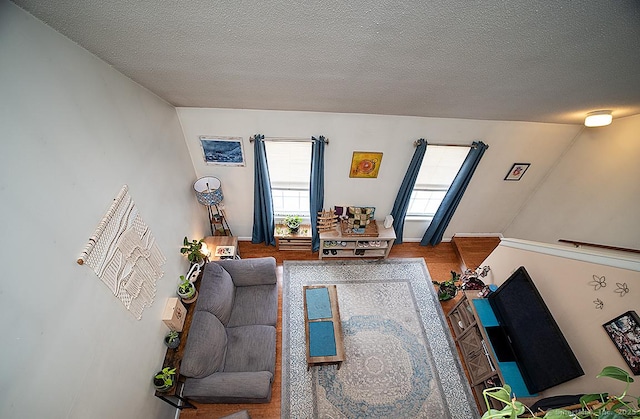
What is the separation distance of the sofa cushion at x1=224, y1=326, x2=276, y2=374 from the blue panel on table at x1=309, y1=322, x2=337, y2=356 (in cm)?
43

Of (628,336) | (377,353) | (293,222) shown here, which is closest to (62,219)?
(293,222)

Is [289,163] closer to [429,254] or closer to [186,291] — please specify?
[186,291]

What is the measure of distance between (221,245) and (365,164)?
2377 millimetres

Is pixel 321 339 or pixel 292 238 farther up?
pixel 292 238

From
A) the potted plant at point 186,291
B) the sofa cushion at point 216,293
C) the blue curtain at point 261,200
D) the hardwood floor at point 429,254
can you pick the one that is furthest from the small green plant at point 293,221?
the potted plant at point 186,291

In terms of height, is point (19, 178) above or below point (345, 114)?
Answer: below

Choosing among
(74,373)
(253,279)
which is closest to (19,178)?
(74,373)

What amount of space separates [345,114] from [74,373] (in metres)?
3.18

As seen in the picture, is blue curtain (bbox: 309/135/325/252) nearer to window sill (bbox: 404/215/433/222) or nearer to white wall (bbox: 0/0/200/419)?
window sill (bbox: 404/215/433/222)

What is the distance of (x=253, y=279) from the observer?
324 cm

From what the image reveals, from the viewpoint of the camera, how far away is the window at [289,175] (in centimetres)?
337

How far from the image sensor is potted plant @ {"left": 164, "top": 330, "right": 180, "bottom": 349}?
8.05 ft

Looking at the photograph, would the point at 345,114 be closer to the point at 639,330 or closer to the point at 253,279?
the point at 253,279

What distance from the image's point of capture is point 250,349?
8.92 ft
